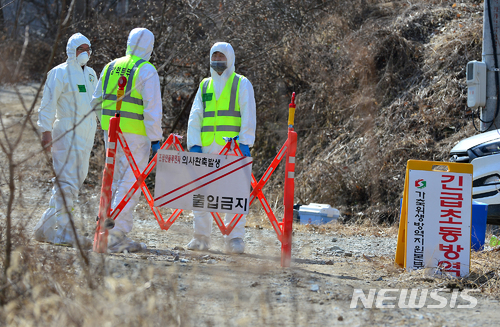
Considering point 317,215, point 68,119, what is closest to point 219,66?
point 68,119

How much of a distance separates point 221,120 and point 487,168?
11.7 ft

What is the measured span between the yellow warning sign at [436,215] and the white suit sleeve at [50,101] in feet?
12.1

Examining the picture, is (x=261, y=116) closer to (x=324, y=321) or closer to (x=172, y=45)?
(x=172, y=45)

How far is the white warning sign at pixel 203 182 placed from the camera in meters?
5.12

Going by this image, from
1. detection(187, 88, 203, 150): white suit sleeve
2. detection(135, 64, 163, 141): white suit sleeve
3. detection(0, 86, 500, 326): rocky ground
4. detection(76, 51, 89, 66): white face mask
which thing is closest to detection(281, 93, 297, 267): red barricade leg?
detection(0, 86, 500, 326): rocky ground

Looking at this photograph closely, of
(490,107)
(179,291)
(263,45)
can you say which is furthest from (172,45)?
(179,291)

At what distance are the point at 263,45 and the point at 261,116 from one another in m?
1.68

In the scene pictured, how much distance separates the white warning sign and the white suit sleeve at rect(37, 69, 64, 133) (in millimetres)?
1386

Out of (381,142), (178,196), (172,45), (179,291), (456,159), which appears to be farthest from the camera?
(172,45)

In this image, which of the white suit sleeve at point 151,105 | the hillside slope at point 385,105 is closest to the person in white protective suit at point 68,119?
the white suit sleeve at point 151,105

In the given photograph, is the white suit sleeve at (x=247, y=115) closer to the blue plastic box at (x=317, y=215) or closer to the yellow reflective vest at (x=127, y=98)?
the yellow reflective vest at (x=127, y=98)

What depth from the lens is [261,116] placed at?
13.0m
